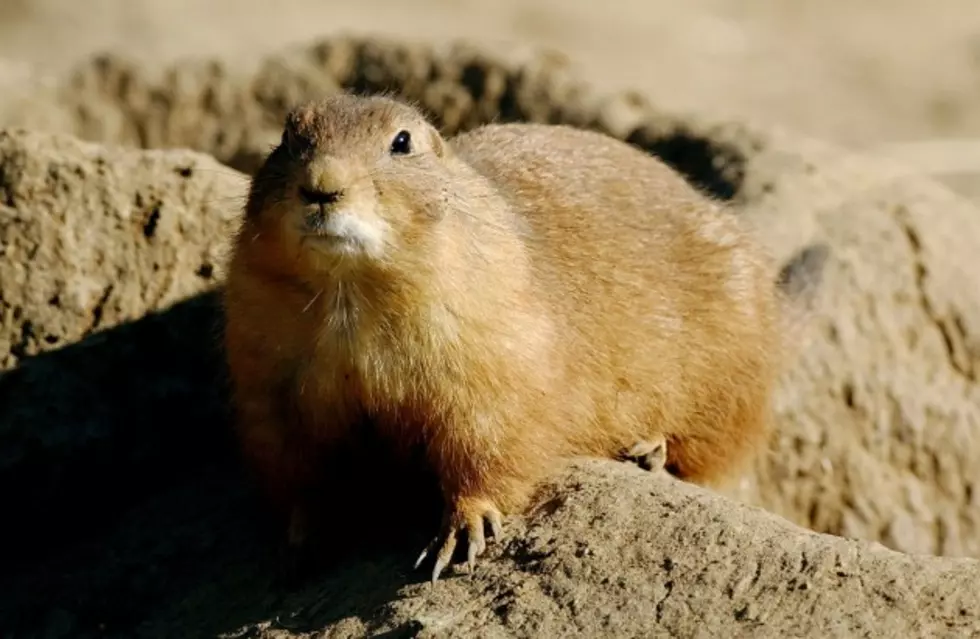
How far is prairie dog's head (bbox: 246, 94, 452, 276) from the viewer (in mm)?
5051

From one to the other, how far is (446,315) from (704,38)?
1109cm

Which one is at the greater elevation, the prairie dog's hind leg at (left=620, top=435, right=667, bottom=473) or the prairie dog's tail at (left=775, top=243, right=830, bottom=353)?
the prairie dog's tail at (left=775, top=243, right=830, bottom=353)

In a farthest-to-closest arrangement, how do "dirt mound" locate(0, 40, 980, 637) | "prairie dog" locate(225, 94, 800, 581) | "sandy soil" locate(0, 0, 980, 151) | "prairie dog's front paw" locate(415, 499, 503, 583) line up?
1. "sandy soil" locate(0, 0, 980, 151)
2. "prairie dog's front paw" locate(415, 499, 503, 583)
3. "prairie dog" locate(225, 94, 800, 581)
4. "dirt mound" locate(0, 40, 980, 637)

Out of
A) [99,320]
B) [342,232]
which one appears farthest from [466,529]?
[99,320]

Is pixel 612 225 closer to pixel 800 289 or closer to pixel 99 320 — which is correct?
pixel 800 289

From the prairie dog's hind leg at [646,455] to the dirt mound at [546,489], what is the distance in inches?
24.0

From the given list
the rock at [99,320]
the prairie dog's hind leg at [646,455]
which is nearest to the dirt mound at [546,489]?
the rock at [99,320]

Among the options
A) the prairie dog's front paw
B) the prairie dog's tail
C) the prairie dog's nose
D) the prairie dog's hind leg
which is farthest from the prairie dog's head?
the prairie dog's tail

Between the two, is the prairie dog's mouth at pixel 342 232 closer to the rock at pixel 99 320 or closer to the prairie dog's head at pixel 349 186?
the prairie dog's head at pixel 349 186

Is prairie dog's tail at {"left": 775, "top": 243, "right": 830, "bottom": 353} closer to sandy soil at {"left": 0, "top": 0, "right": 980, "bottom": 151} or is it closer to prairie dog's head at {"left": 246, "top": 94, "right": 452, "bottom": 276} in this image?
prairie dog's head at {"left": 246, "top": 94, "right": 452, "bottom": 276}

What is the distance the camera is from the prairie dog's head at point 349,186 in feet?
16.6

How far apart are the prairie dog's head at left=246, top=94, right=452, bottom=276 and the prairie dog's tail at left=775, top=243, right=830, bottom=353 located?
2.73 m

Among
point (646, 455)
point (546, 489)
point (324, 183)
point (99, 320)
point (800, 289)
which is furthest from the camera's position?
point (800, 289)

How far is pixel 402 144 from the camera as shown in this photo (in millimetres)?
5551
